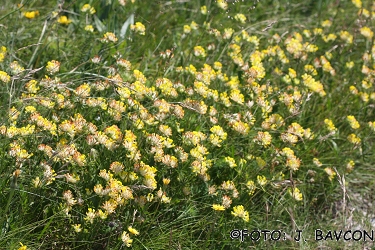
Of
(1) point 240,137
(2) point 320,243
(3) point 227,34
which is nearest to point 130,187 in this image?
(1) point 240,137

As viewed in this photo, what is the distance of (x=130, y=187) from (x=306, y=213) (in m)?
1.12


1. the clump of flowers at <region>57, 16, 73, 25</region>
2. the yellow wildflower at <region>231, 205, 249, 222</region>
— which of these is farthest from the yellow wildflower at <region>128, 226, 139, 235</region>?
the clump of flowers at <region>57, 16, 73, 25</region>

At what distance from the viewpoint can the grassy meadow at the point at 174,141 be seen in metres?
2.49

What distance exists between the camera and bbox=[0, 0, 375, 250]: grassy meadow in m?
2.49

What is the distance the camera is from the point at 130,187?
2.46m

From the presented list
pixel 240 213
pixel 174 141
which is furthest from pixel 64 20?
pixel 240 213

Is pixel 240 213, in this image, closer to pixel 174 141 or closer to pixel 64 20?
pixel 174 141

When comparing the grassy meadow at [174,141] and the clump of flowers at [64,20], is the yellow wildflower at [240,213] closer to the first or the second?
the grassy meadow at [174,141]

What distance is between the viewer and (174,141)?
2.88 meters

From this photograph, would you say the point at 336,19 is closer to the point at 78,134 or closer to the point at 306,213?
the point at 306,213

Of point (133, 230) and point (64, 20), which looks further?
point (64, 20)

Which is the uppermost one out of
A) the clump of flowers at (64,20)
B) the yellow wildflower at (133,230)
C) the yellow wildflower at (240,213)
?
the clump of flowers at (64,20)

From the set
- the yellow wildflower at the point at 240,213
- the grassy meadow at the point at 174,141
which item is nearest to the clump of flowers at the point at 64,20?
the grassy meadow at the point at 174,141

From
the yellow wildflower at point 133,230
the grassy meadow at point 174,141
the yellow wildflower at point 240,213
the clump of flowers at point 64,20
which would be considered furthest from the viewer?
the clump of flowers at point 64,20
